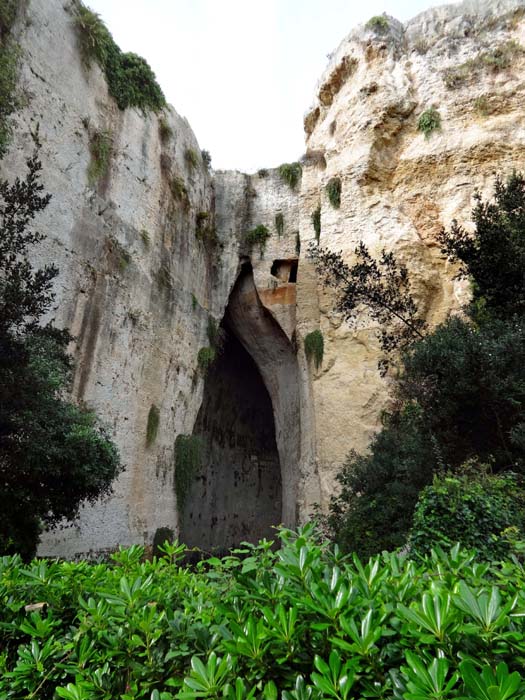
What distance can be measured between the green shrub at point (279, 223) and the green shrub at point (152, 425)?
894cm

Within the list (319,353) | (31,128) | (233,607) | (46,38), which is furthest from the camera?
(319,353)

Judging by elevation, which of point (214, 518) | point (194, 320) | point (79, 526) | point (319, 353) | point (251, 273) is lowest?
point (214, 518)

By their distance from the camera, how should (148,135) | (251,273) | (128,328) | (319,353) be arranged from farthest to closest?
1. (251,273)
2. (148,135)
3. (319,353)
4. (128,328)

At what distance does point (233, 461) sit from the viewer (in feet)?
66.2

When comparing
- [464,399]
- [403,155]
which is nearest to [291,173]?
[403,155]

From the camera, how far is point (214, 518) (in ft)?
61.8

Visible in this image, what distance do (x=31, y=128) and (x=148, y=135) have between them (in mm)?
4877

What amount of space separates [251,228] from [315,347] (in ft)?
22.9

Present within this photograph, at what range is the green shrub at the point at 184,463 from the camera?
14148mm

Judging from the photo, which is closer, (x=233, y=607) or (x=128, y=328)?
(x=233, y=607)

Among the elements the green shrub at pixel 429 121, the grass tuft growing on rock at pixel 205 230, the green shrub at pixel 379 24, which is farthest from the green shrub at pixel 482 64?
the grass tuft growing on rock at pixel 205 230

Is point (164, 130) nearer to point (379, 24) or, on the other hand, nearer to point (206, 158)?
point (206, 158)

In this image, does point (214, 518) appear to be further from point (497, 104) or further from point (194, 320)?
point (497, 104)

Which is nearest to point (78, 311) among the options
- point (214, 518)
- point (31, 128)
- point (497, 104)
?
point (31, 128)
